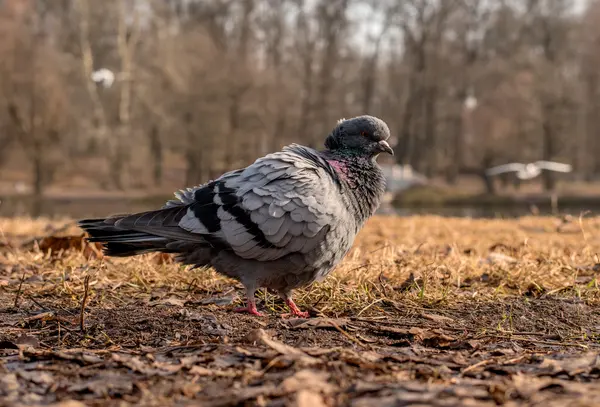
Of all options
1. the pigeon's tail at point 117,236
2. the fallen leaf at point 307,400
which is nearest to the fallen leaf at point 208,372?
the fallen leaf at point 307,400

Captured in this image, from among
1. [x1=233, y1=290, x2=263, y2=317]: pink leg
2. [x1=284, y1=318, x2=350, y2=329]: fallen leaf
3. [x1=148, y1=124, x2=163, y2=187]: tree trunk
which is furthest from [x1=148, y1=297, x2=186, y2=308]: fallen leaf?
[x1=148, y1=124, x2=163, y2=187]: tree trunk

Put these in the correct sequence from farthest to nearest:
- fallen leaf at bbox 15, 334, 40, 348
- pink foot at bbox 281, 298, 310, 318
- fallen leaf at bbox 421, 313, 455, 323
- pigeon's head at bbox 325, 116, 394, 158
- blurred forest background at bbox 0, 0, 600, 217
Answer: blurred forest background at bbox 0, 0, 600, 217 → pigeon's head at bbox 325, 116, 394, 158 → pink foot at bbox 281, 298, 310, 318 → fallen leaf at bbox 421, 313, 455, 323 → fallen leaf at bbox 15, 334, 40, 348

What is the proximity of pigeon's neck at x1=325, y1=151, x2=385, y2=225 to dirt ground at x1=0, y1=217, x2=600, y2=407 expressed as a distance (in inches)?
17.7

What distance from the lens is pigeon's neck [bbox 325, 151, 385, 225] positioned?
3.64 m

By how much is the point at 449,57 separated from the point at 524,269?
32.2 m

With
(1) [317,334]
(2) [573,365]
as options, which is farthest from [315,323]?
(2) [573,365]

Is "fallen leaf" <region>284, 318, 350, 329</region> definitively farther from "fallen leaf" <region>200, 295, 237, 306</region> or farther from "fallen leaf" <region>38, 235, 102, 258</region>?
"fallen leaf" <region>38, 235, 102, 258</region>

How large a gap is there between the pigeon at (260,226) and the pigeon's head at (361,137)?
0.86 feet

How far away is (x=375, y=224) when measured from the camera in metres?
8.45

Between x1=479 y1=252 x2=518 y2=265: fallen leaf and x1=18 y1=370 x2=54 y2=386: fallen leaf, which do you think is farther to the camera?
x1=479 y1=252 x2=518 y2=265: fallen leaf

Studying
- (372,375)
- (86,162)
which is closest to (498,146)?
(86,162)

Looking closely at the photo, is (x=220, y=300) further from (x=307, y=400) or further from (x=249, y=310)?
(x=307, y=400)

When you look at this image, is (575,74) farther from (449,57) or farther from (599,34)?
(449,57)

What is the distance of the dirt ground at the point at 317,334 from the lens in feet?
6.57
